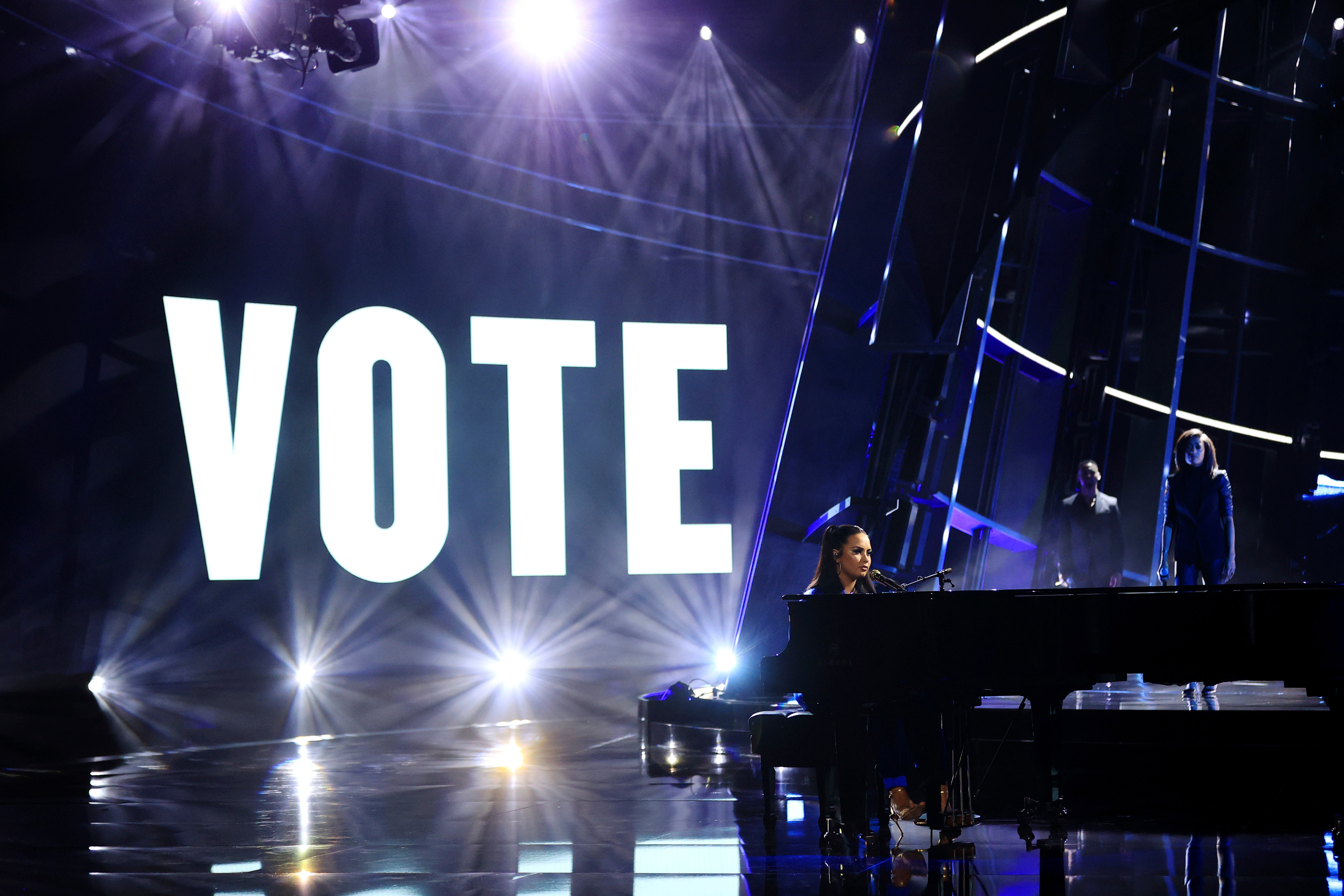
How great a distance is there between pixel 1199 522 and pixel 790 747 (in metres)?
2.84

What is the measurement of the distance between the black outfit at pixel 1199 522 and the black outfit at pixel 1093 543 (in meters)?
0.96

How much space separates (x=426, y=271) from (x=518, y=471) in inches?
76.9

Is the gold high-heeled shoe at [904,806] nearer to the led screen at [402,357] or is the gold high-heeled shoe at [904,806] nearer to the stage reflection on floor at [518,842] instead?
the stage reflection on floor at [518,842]

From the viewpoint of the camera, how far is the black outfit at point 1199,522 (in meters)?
5.87

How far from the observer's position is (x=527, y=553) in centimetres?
974

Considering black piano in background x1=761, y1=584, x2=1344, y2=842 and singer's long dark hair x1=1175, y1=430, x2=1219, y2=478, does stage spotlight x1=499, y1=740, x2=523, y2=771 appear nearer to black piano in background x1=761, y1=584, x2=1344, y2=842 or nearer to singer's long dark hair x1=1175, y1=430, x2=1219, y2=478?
black piano in background x1=761, y1=584, x2=1344, y2=842

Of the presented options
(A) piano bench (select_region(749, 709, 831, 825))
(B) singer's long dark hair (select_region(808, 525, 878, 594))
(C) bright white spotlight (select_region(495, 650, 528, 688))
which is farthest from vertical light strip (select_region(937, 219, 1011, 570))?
(C) bright white spotlight (select_region(495, 650, 528, 688))

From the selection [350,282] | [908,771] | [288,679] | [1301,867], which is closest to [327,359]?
[350,282]

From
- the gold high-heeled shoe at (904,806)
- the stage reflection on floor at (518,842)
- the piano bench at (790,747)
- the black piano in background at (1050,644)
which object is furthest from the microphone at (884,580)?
the stage reflection on floor at (518,842)

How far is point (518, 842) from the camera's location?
4.48 meters

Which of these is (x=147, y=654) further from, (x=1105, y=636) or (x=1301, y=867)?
(x=1301, y=867)

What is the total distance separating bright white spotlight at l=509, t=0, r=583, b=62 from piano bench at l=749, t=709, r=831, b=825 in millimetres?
7109

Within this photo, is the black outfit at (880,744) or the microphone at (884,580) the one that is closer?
the black outfit at (880,744)

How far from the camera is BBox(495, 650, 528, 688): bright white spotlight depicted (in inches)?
389
